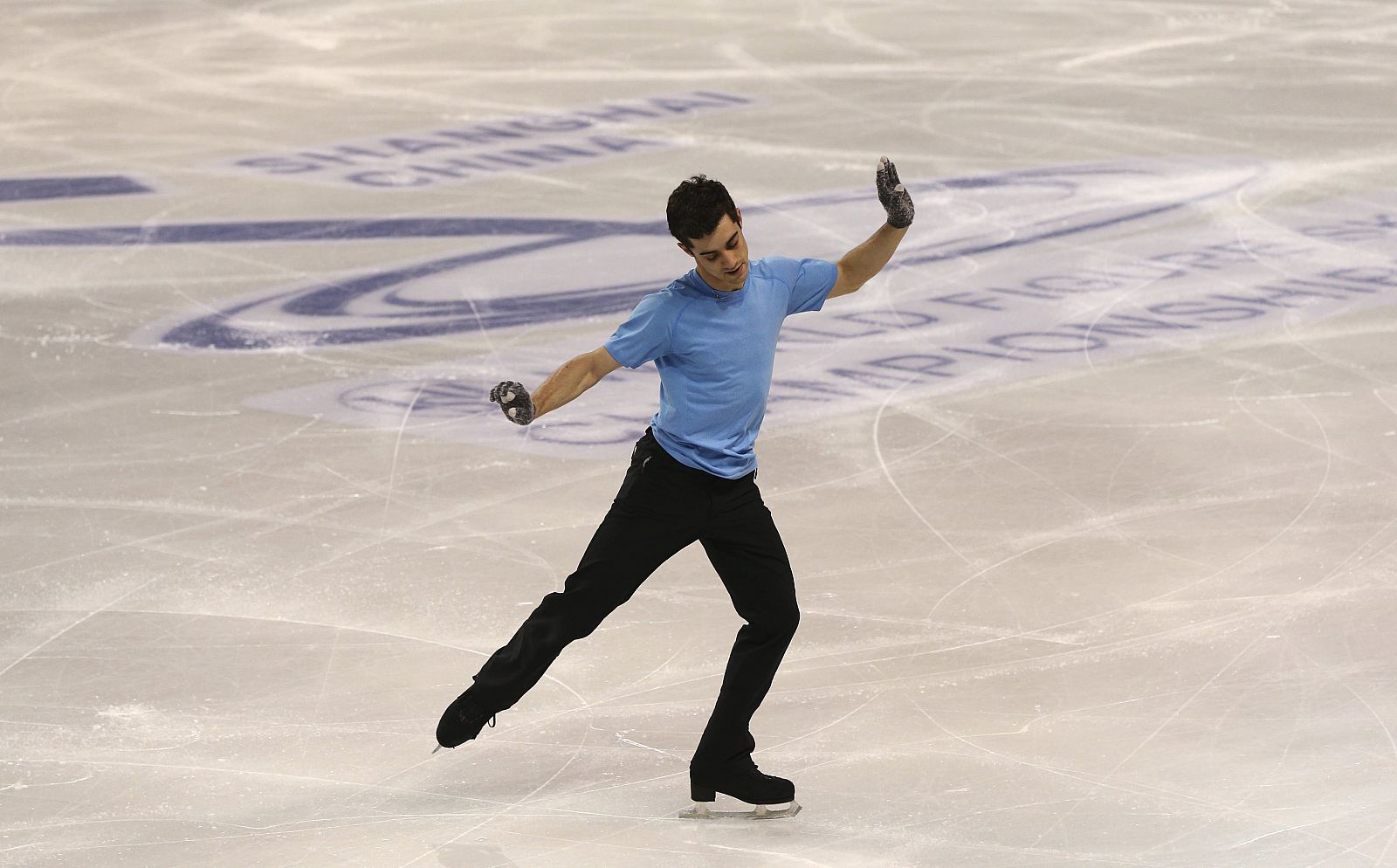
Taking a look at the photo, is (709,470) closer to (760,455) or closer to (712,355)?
(712,355)

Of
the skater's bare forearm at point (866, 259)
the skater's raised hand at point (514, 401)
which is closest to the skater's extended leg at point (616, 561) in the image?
the skater's raised hand at point (514, 401)

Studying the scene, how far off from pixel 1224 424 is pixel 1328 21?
10625mm

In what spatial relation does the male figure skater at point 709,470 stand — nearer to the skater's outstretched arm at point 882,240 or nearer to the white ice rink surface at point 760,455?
the skater's outstretched arm at point 882,240

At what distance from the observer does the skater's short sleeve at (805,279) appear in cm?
455

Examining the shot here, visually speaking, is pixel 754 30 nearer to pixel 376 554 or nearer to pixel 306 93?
pixel 306 93

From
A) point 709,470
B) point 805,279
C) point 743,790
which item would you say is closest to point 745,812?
point 743,790

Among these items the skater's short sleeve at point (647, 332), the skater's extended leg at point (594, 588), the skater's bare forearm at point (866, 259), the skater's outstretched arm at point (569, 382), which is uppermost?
the skater's bare forearm at point (866, 259)

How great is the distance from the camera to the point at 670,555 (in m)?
4.55

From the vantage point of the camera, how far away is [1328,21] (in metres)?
16.9

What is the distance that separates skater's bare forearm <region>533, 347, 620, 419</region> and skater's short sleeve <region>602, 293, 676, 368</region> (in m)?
0.03

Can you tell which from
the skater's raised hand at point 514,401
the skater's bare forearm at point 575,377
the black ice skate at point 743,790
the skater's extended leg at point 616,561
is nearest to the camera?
the skater's raised hand at point 514,401

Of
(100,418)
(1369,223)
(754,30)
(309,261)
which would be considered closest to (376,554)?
(100,418)

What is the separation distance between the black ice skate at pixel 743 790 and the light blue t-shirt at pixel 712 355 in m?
0.76

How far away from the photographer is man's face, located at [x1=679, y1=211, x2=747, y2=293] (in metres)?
4.26
